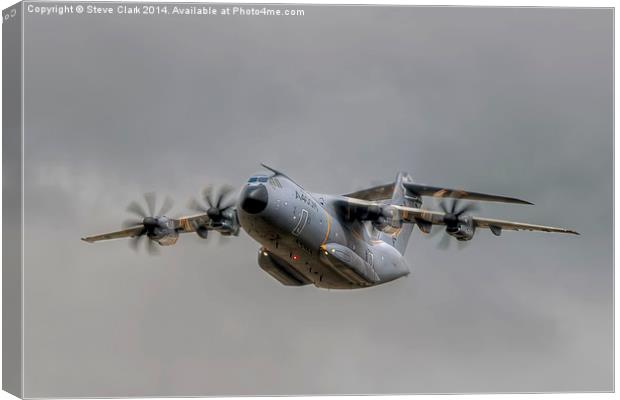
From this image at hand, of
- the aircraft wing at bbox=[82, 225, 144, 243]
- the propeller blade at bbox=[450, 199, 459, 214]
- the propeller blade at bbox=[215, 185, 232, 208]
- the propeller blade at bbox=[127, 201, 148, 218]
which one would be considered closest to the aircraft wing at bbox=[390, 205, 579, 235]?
the propeller blade at bbox=[450, 199, 459, 214]

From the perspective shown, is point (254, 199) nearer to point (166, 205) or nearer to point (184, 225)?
point (166, 205)

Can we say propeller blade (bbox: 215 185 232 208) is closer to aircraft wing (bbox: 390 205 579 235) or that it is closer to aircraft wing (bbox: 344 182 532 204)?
aircraft wing (bbox: 344 182 532 204)

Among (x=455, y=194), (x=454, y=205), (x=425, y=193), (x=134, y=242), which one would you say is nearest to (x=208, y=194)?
(x=134, y=242)

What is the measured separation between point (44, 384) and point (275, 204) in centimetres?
713

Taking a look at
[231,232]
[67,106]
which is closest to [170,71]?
[67,106]

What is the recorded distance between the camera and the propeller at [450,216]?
3145 cm

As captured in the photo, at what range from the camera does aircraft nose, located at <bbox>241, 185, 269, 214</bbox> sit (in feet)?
93.5

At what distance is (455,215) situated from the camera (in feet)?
104

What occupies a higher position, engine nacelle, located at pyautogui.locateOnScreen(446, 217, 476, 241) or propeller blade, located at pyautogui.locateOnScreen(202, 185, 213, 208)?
propeller blade, located at pyautogui.locateOnScreen(202, 185, 213, 208)

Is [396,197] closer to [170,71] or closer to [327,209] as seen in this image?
[327,209]

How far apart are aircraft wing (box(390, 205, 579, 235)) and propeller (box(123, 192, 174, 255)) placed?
6446 mm

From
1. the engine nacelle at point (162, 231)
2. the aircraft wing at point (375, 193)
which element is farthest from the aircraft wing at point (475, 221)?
the engine nacelle at point (162, 231)

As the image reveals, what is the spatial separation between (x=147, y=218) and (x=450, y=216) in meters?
8.58

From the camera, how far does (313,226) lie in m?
30.4
